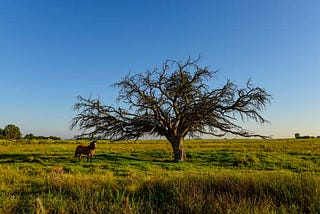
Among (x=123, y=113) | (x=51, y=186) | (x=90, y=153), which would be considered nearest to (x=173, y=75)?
(x=123, y=113)

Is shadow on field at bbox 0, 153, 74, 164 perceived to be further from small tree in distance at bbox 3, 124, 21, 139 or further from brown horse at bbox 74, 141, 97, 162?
small tree in distance at bbox 3, 124, 21, 139

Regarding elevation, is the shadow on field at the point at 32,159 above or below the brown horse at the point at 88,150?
below

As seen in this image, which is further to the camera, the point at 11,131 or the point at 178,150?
the point at 11,131

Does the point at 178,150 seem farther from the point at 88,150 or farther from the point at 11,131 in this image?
the point at 11,131

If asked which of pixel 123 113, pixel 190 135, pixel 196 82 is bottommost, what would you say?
pixel 190 135

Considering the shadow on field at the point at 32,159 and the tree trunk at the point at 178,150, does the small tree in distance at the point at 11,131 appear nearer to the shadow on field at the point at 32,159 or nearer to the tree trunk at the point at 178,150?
the shadow on field at the point at 32,159

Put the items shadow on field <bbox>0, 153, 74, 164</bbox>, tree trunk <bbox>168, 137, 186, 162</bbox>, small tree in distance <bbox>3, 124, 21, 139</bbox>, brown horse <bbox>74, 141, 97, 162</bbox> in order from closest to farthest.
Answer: shadow on field <bbox>0, 153, 74, 164</bbox>
brown horse <bbox>74, 141, 97, 162</bbox>
tree trunk <bbox>168, 137, 186, 162</bbox>
small tree in distance <bbox>3, 124, 21, 139</bbox>

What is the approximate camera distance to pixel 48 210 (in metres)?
6.59

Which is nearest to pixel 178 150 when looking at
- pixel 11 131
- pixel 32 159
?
pixel 32 159

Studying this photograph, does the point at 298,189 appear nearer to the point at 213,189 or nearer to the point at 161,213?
the point at 213,189

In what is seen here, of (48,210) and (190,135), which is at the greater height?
(190,135)

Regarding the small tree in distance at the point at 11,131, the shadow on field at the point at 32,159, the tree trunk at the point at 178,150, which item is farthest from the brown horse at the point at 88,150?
the small tree in distance at the point at 11,131

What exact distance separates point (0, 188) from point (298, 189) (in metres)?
8.34

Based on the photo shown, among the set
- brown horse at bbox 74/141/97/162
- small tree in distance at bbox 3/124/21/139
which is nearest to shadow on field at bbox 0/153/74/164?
brown horse at bbox 74/141/97/162
